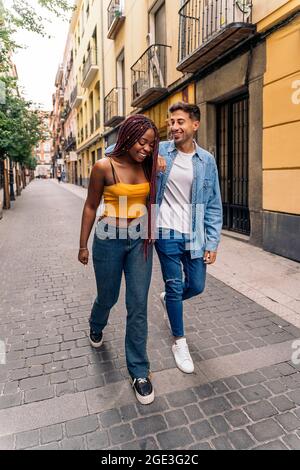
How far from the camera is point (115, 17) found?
15.0m

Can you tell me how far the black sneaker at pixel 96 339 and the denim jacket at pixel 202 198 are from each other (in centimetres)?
109

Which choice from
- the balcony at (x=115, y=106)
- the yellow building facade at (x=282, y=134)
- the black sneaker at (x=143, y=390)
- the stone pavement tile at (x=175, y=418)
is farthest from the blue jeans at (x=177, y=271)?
the balcony at (x=115, y=106)

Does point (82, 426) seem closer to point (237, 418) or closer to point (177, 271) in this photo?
point (237, 418)

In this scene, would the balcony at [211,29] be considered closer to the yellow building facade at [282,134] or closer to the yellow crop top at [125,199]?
the yellow building facade at [282,134]

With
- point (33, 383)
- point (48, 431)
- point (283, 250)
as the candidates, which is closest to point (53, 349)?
point (33, 383)

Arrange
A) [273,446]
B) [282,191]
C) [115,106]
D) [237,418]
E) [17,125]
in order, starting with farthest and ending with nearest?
[115,106], [17,125], [282,191], [237,418], [273,446]

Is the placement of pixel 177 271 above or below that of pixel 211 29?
below

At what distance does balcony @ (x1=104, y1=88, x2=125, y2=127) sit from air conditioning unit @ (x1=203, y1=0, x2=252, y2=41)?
8.40 m

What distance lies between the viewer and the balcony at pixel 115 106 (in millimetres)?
16312

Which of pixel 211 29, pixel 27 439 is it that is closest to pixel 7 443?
pixel 27 439

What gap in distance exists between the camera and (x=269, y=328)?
3541 mm

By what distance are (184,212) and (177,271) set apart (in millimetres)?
462

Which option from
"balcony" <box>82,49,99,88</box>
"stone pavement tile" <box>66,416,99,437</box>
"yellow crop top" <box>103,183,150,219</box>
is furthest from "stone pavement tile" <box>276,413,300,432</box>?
"balcony" <box>82,49,99,88</box>
